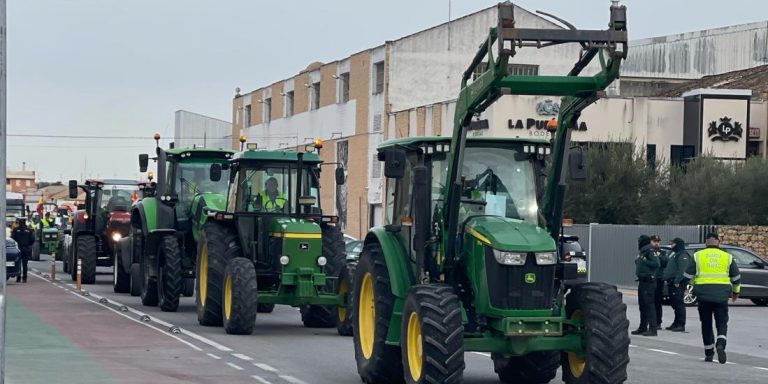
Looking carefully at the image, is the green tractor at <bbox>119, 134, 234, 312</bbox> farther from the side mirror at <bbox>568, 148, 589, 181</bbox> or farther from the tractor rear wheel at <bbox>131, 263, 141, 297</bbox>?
the side mirror at <bbox>568, 148, 589, 181</bbox>

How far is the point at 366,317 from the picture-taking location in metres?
15.0

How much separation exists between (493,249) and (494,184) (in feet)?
3.98

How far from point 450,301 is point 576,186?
38490mm

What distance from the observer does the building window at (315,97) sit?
72375 millimetres

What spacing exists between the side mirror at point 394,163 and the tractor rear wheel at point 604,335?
80.6 inches

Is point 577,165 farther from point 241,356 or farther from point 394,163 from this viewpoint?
point 241,356

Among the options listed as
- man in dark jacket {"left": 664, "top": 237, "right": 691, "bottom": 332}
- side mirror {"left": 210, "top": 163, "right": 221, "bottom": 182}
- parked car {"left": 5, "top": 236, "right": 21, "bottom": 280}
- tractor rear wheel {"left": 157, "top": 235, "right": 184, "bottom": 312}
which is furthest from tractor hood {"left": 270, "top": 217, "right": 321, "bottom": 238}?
parked car {"left": 5, "top": 236, "right": 21, "bottom": 280}

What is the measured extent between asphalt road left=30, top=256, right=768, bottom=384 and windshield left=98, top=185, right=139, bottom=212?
10112 mm

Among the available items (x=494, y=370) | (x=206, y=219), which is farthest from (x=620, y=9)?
(x=206, y=219)

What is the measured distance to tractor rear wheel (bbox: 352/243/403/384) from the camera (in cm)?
1398

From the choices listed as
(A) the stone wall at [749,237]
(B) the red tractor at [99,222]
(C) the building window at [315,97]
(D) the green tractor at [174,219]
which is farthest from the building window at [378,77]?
(D) the green tractor at [174,219]

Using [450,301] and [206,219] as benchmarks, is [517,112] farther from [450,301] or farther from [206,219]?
[450,301]

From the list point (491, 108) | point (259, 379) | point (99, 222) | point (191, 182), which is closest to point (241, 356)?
point (259, 379)

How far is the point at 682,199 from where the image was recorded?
159 feet
